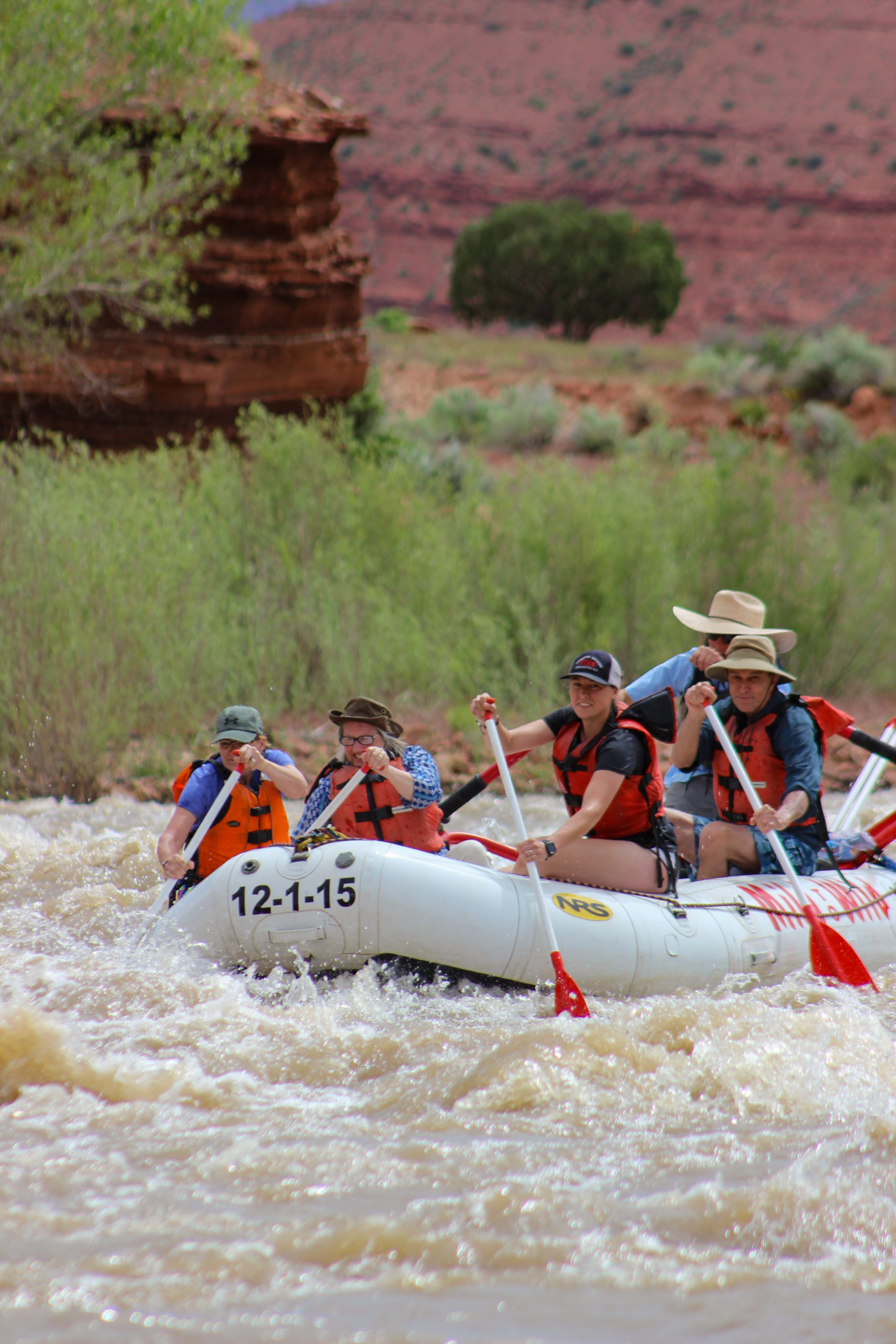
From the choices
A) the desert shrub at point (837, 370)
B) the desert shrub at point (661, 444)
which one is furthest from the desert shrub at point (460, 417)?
the desert shrub at point (837, 370)

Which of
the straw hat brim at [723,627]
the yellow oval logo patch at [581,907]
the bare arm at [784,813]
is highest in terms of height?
the straw hat brim at [723,627]

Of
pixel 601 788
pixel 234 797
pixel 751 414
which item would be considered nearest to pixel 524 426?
pixel 751 414

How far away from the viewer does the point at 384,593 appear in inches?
408

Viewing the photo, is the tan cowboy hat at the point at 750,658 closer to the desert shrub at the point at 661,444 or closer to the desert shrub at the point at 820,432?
the desert shrub at the point at 661,444

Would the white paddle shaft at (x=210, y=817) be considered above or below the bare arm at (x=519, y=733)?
below

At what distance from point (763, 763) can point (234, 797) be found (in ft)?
7.61

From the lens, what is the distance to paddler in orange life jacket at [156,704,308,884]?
16.2 feet

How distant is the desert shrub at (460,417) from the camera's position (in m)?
23.2

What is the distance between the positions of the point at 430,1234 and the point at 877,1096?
5.48 feet

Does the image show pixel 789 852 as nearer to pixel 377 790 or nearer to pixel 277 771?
pixel 377 790

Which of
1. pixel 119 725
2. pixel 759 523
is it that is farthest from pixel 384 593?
pixel 759 523

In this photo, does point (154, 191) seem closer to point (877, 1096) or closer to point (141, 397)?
point (141, 397)

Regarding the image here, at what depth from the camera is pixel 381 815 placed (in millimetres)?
5277

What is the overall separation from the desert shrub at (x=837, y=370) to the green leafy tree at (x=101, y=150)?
1461cm
